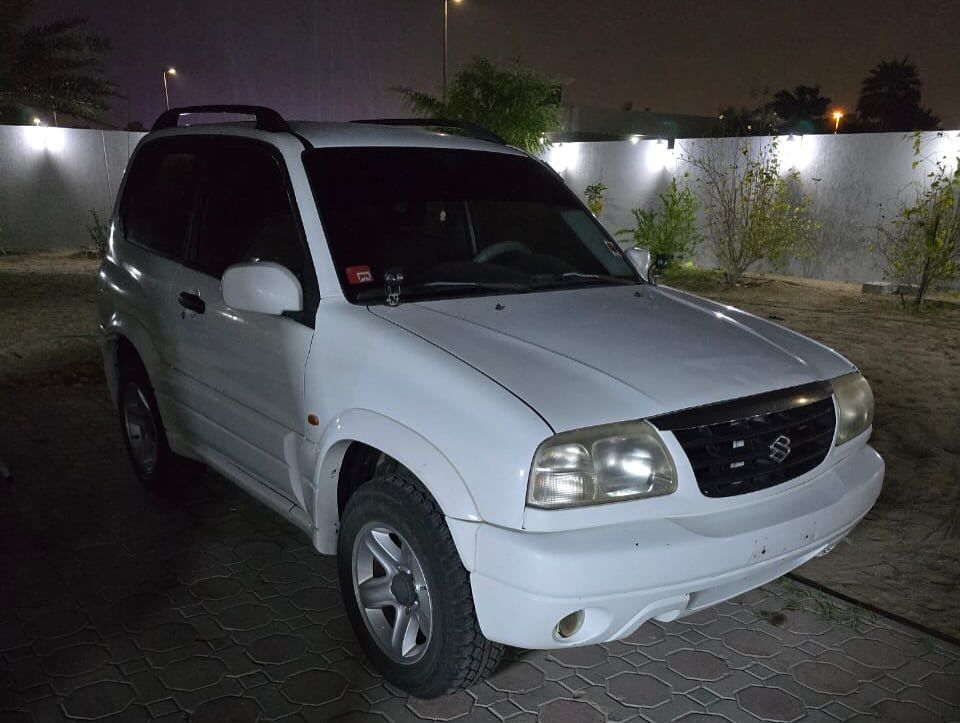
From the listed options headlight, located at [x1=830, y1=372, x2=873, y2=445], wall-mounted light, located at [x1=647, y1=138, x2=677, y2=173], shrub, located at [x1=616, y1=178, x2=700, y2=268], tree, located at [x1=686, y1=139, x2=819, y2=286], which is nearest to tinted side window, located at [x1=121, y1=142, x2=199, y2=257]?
headlight, located at [x1=830, y1=372, x2=873, y2=445]

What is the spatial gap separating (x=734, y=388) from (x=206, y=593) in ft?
7.90

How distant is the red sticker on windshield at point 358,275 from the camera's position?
307 centimetres

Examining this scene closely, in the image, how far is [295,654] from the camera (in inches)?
124

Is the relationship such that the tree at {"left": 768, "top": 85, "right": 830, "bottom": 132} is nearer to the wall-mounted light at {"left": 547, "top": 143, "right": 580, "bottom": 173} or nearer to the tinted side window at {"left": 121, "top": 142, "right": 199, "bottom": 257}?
the wall-mounted light at {"left": 547, "top": 143, "right": 580, "bottom": 173}

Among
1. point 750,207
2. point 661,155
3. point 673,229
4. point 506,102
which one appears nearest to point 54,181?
point 506,102

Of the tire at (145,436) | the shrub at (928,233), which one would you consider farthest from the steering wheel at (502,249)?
the shrub at (928,233)

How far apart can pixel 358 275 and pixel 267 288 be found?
1.12 feet

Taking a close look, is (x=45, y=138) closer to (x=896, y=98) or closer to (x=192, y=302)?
(x=192, y=302)

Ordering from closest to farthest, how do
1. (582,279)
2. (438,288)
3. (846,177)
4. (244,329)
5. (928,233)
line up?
(438,288), (244,329), (582,279), (928,233), (846,177)

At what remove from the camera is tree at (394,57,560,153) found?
754 inches

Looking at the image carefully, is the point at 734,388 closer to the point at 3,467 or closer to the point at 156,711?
the point at 156,711

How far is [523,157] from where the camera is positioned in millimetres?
4188

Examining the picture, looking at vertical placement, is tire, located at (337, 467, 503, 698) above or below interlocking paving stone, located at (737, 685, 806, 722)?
above

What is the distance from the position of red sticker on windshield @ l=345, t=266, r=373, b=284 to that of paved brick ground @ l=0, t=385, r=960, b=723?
141cm
